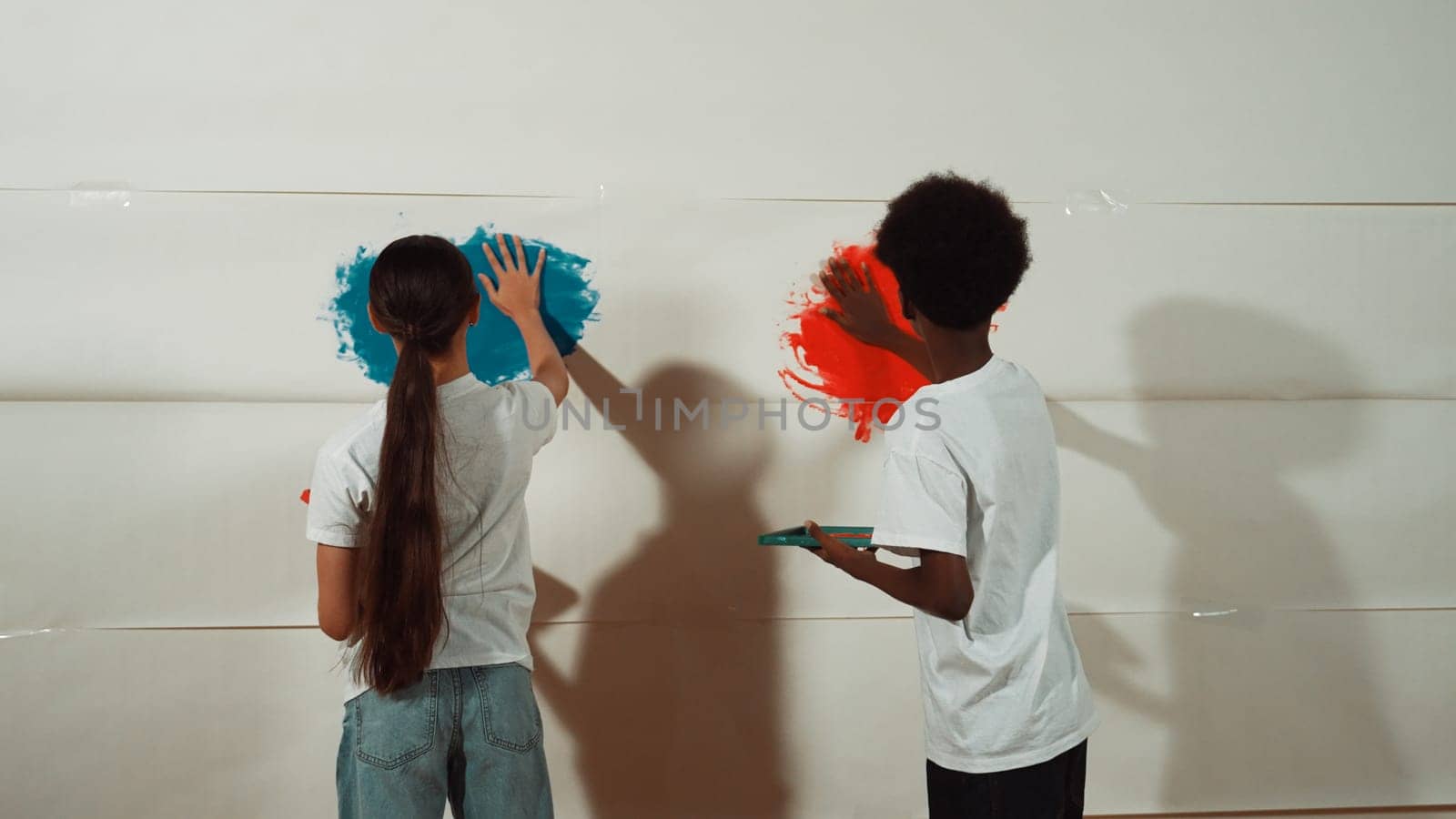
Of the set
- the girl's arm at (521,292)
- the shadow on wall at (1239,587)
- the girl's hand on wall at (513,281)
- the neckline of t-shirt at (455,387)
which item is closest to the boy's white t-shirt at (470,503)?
the neckline of t-shirt at (455,387)

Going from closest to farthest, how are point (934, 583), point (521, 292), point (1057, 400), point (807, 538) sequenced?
point (934, 583) < point (807, 538) < point (521, 292) < point (1057, 400)

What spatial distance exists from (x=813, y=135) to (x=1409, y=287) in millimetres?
1037

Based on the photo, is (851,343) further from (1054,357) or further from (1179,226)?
(1179,226)

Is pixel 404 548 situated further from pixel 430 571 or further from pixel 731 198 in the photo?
pixel 731 198

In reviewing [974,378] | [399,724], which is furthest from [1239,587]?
[399,724]

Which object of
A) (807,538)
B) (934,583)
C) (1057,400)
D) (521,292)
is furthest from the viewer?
(1057,400)

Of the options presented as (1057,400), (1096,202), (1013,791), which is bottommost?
(1013,791)

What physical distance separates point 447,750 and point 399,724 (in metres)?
0.06

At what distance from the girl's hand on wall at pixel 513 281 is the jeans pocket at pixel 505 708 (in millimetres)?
550

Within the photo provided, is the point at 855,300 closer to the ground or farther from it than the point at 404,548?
farther from it

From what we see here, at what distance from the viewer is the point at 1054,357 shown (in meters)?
1.55

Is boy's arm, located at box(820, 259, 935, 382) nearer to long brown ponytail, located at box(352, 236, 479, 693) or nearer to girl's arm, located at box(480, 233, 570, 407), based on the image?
girl's arm, located at box(480, 233, 570, 407)

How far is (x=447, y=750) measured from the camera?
1.02m

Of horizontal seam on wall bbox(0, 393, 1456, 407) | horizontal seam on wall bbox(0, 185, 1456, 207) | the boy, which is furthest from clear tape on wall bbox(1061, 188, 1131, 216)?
the boy
